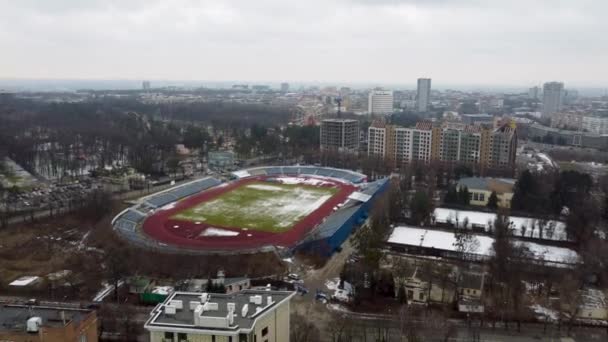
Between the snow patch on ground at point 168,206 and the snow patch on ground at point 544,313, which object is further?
the snow patch on ground at point 168,206

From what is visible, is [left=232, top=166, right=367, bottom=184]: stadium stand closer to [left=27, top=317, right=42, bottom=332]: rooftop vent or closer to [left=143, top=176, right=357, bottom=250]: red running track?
[left=143, top=176, right=357, bottom=250]: red running track

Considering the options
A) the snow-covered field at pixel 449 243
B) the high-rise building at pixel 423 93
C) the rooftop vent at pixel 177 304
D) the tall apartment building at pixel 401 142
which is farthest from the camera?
the high-rise building at pixel 423 93

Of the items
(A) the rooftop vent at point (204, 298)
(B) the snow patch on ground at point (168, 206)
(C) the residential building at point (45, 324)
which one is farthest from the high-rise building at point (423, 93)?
(C) the residential building at point (45, 324)

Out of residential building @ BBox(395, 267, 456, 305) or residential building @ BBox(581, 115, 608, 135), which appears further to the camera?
residential building @ BBox(581, 115, 608, 135)

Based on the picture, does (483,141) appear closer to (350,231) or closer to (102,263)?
(350,231)

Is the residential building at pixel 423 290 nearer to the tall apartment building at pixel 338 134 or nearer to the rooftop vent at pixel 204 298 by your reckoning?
the rooftop vent at pixel 204 298

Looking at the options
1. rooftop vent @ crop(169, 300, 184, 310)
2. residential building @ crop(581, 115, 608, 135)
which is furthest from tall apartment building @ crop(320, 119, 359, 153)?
residential building @ crop(581, 115, 608, 135)

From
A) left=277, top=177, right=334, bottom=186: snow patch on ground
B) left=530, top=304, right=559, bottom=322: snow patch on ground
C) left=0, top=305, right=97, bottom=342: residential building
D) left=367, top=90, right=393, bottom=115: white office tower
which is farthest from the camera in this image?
left=367, top=90, right=393, bottom=115: white office tower

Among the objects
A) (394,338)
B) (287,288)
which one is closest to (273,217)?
(287,288)
